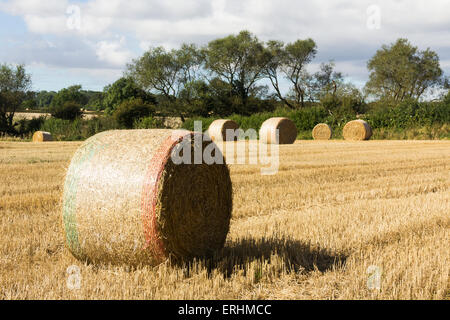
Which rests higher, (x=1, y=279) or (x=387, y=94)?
(x=387, y=94)

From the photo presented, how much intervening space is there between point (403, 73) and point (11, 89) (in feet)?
133

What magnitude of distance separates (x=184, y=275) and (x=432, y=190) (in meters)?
6.63

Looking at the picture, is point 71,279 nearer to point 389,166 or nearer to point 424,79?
point 389,166

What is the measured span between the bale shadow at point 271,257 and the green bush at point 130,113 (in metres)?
36.4

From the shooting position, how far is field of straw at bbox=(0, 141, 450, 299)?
376cm

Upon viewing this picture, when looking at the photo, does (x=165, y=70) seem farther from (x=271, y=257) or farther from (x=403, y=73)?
(x=271, y=257)

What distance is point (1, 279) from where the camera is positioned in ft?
13.0

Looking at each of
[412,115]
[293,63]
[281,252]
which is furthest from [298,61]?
[281,252]

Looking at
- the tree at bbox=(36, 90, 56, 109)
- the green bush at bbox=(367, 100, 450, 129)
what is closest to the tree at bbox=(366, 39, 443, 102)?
the green bush at bbox=(367, 100, 450, 129)

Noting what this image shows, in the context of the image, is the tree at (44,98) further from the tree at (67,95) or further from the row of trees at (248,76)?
the row of trees at (248,76)

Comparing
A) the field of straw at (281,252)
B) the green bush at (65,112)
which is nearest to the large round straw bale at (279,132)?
the field of straw at (281,252)

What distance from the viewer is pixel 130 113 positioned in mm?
41500
